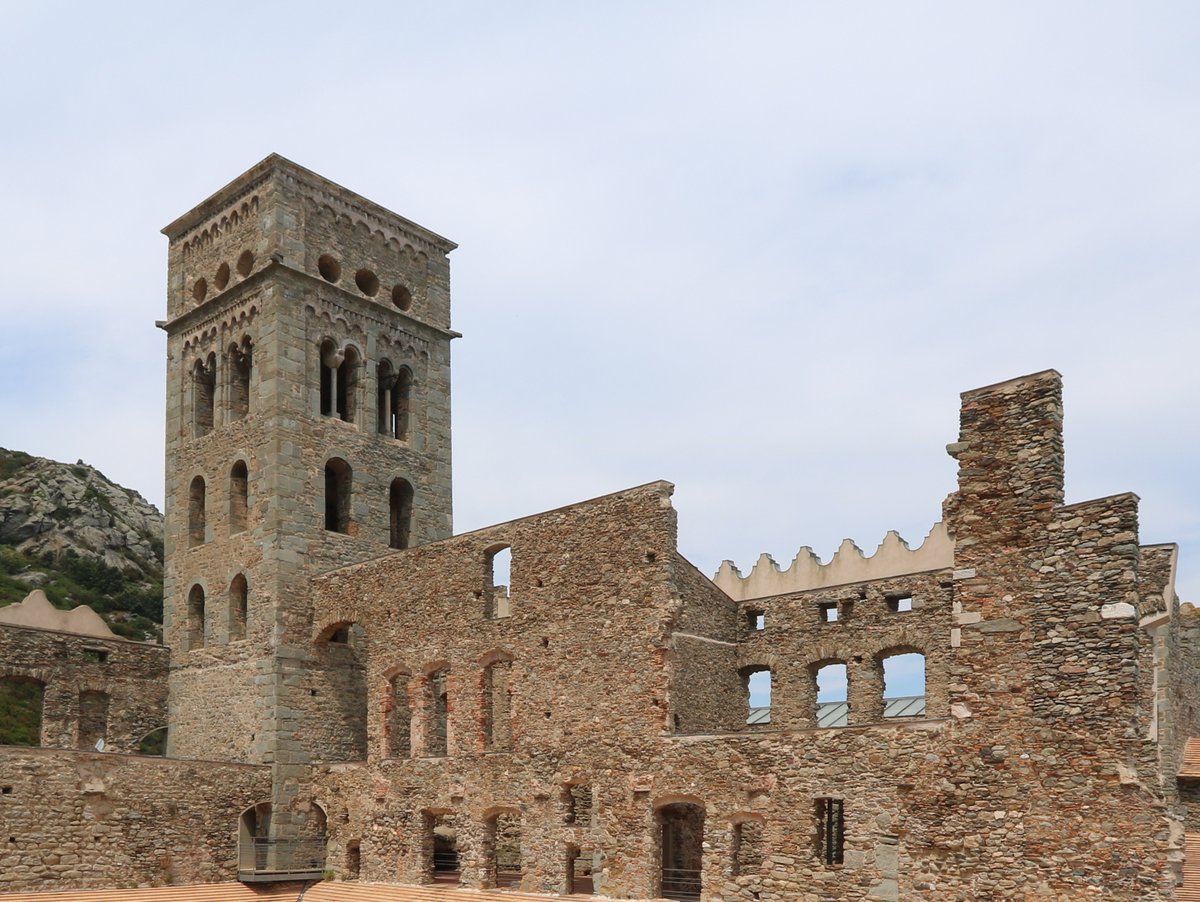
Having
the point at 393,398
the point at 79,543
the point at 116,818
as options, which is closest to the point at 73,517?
the point at 79,543

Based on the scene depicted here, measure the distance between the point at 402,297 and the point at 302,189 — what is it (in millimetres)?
3630

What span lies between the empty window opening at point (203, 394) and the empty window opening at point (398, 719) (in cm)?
895

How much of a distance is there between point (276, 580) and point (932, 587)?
1333 centimetres

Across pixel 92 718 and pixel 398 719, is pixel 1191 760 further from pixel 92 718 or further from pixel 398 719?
pixel 92 718

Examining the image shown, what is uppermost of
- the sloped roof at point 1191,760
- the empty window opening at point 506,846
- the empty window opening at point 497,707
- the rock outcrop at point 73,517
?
the rock outcrop at point 73,517

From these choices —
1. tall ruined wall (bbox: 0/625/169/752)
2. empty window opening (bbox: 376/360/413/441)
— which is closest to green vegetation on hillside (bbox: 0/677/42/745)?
tall ruined wall (bbox: 0/625/169/752)

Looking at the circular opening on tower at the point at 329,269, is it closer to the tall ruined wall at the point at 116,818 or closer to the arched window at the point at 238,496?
the arched window at the point at 238,496

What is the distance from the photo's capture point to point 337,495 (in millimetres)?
29469

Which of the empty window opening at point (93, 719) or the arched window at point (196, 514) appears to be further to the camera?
the arched window at point (196, 514)

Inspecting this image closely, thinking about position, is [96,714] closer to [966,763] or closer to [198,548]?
[198,548]

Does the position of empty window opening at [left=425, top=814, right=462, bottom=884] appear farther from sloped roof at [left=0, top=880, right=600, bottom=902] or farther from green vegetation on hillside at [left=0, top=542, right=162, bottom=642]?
green vegetation on hillside at [left=0, top=542, right=162, bottom=642]

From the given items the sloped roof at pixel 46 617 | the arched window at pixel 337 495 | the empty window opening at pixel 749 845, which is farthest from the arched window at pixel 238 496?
the empty window opening at pixel 749 845

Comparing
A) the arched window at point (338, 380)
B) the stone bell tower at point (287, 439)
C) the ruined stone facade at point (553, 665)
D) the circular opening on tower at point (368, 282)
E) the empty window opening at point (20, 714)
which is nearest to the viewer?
the ruined stone facade at point (553, 665)

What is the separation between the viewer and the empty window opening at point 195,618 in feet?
94.4
